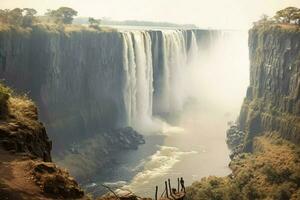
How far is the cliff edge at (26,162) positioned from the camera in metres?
15.3

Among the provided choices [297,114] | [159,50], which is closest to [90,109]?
[159,50]

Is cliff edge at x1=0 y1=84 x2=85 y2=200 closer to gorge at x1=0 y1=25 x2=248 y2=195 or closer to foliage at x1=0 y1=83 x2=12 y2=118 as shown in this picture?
foliage at x1=0 y1=83 x2=12 y2=118

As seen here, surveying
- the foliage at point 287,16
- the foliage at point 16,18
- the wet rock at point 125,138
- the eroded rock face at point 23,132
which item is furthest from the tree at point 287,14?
the eroded rock face at point 23,132

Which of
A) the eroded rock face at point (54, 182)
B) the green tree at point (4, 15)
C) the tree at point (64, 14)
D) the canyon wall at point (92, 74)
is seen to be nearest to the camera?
the eroded rock face at point (54, 182)

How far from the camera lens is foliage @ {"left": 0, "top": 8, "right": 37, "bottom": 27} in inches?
2375

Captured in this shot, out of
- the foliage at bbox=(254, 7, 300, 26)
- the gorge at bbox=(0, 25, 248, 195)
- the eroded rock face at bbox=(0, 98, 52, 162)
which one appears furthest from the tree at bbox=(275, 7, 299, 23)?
the eroded rock face at bbox=(0, 98, 52, 162)

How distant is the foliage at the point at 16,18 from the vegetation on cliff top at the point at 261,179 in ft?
93.9

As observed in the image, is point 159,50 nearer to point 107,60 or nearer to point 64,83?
point 107,60

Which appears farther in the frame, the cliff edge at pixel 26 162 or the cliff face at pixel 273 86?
the cliff face at pixel 273 86

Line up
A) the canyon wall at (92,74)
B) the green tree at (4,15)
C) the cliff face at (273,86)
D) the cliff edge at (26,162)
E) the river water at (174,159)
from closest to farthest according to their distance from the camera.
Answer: the cliff edge at (26,162) → the river water at (174,159) → the canyon wall at (92,74) → the green tree at (4,15) → the cliff face at (273,86)

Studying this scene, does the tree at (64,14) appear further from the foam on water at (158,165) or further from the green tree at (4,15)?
the foam on water at (158,165)

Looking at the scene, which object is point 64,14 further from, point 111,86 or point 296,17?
point 296,17

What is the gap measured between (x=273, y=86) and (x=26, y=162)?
59.1m

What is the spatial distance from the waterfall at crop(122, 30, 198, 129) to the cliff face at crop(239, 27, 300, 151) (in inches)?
634
